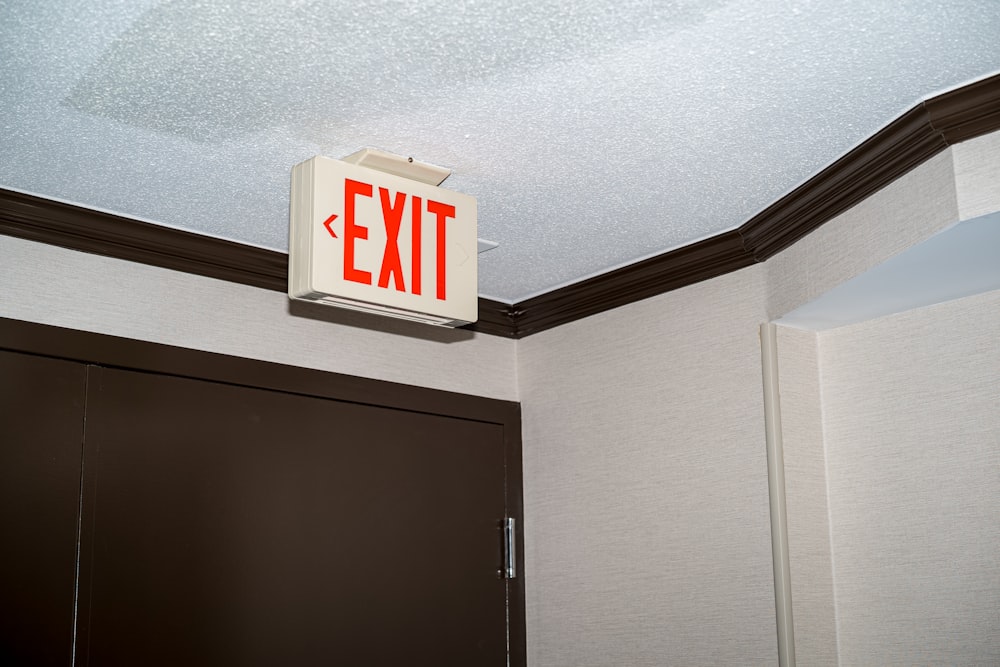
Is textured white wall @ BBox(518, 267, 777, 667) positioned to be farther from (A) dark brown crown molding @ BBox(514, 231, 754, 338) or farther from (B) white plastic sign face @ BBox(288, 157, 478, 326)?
(B) white plastic sign face @ BBox(288, 157, 478, 326)

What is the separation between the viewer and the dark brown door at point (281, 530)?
10.6ft

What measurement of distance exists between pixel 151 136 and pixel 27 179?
0.55 metres

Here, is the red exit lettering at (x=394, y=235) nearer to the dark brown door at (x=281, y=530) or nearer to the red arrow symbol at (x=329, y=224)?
the red arrow symbol at (x=329, y=224)

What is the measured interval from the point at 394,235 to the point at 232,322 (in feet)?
3.76

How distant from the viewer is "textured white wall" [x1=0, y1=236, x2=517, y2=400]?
3.26 metres

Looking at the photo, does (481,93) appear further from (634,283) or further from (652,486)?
(652,486)

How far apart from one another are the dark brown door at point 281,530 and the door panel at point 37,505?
59 millimetres

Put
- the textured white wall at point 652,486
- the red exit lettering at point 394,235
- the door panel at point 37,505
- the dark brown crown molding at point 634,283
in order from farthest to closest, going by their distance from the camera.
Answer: the dark brown crown molding at point 634,283, the textured white wall at point 652,486, the door panel at point 37,505, the red exit lettering at point 394,235

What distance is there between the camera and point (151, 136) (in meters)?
2.81

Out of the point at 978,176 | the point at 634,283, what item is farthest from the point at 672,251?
the point at 978,176

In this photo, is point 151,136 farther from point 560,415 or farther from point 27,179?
point 560,415

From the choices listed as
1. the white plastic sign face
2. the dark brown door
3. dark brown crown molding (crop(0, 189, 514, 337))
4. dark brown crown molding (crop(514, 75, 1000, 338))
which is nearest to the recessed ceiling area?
dark brown crown molding (crop(514, 75, 1000, 338))

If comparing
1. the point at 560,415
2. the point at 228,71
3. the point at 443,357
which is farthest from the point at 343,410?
the point at 228,71

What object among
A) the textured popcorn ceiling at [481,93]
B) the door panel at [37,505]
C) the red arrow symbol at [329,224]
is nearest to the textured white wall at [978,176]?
the textured popcorn ceiling at [481,93]
